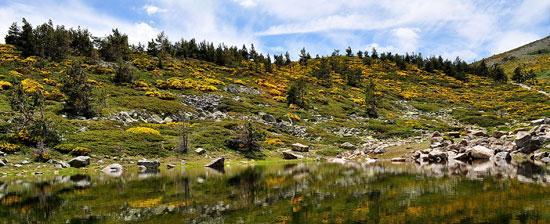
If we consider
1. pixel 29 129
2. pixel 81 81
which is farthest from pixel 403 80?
pixel 29 129

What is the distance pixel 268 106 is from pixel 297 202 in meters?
73.4

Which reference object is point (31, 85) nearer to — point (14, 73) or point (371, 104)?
point (14, 73)

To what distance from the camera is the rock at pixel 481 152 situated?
4931cm

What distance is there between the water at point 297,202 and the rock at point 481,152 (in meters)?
20.8

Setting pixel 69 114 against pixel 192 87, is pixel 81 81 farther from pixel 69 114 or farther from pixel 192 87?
pixel 192 87

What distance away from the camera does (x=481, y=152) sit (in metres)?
49.7

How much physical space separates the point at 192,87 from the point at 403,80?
333 feet

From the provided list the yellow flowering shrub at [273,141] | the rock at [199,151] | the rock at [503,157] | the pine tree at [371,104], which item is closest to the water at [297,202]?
the rock at [503,157]

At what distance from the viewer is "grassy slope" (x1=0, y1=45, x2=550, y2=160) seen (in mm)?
61094

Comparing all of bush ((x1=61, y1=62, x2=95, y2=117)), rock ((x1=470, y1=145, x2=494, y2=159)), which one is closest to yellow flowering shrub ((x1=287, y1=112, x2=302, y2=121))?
bush ((x1=61, y1=62, x2=95, y2=117))

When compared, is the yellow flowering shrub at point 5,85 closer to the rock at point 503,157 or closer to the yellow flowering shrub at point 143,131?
the yellow flowering shrub at point 143,131

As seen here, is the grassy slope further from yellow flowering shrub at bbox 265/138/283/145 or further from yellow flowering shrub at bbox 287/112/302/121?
yellow flowering shrub at bbox 287/112/302/121

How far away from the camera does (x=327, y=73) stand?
157250 mm

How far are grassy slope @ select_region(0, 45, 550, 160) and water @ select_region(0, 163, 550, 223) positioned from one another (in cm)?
2818
